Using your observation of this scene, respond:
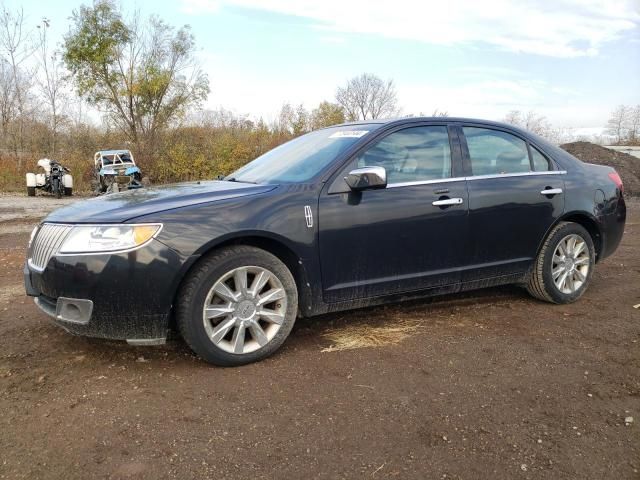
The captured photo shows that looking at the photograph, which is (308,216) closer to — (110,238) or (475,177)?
(110,238)

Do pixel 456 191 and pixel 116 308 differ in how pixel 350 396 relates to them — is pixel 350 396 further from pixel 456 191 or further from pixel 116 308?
pixel 456 191

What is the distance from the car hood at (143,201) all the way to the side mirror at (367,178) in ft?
1.78

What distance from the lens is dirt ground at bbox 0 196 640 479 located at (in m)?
2.29

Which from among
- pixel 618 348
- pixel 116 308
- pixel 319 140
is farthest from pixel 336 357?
pixel 618 348

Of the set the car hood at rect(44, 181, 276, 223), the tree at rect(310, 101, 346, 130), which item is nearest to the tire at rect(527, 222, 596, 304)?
the car hood at rect(44, 181, 276, 223)

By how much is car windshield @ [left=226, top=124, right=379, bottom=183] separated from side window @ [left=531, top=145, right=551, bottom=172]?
1556mm

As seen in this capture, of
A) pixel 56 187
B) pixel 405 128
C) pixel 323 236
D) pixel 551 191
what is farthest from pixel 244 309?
pixel 56 187

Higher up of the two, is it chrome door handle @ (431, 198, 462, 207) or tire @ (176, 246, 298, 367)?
chrome door handle @ (431, 198, 462, 207)

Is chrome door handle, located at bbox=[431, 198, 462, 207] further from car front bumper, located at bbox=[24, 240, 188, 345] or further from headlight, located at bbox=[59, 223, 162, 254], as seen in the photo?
headlight, located at bbox=[59, 223, 162, 254]

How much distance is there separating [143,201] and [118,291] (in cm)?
66

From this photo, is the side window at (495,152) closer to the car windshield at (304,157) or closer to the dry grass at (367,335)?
the car windshield at (304,157)

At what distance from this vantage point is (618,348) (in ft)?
12.1

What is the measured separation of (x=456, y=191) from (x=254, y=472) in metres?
2.58

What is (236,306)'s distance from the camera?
324cm
